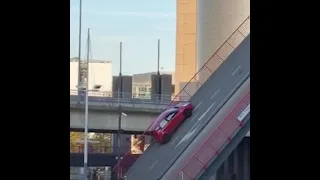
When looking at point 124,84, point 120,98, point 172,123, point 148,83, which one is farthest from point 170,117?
point 148,83

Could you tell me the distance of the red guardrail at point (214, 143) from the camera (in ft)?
41.3

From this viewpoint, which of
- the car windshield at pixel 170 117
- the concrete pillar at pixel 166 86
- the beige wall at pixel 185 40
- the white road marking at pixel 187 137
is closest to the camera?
the white road marking at pixel 187 137

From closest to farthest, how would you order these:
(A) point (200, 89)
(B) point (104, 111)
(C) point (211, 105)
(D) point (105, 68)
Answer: (C) point (211, 105), (A) point (200, 89), (B) point (104, 111), (D) point (105, 68)

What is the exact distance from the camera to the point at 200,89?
14656 millimetres

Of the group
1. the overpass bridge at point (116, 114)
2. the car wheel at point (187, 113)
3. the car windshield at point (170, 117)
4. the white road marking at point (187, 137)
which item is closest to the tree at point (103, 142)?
the overpass bridge at point (116, 114)

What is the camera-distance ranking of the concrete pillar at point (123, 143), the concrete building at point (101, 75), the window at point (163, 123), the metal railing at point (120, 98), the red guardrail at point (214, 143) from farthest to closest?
the concrete building at point (101, 75)
the concrete pillar at point (123, 143)
the metal railing at point (120, 98)
the window at point (163, 123)
the red guardrail at point (214, 143)

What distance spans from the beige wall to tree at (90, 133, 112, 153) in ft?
33.2

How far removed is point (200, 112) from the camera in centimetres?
1420

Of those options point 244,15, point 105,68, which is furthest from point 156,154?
point 105,68

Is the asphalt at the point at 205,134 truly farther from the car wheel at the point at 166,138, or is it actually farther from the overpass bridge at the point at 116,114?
the overpass bridge at the point at 116,114

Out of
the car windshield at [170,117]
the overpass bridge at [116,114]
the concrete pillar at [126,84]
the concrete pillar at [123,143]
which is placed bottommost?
the concrete pillar at [123,143]

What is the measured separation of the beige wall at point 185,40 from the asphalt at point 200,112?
824 inches

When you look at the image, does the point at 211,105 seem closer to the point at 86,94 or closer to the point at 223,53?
the point at 223,53
